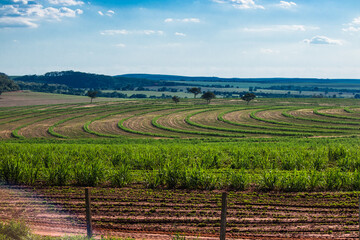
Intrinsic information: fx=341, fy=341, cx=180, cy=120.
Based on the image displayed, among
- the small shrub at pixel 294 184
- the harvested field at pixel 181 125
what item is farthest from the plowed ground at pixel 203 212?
the harvested field at pixel 181 125

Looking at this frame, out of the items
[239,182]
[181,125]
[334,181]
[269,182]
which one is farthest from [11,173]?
[181,125]

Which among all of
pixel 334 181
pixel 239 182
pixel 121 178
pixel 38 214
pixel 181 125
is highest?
pixel 334 181

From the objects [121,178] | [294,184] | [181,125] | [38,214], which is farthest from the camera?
[181,125]

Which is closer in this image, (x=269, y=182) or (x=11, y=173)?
(x=269, y=182)

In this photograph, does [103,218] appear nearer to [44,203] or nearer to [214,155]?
[44,203]

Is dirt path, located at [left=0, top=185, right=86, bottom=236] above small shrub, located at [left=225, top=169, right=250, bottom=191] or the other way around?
the other way around

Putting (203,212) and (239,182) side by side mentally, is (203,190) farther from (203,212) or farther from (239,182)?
(203,212)

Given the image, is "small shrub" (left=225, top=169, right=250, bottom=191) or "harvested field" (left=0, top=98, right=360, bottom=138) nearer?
"small shrub" (left=225, top=169, right=250, bottom=191)

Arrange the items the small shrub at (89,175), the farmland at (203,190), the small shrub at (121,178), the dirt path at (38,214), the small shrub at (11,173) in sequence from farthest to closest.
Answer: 1. the small shrub at (11,173)
2. the small shrub at (89,175)
3. the small shrub at (121,178)
4. the farmland at (203,190)
5. the dirt path at (38,214)

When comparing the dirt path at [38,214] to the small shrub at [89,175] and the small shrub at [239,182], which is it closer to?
the small shrub at [89,175]

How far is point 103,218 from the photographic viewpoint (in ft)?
40.8

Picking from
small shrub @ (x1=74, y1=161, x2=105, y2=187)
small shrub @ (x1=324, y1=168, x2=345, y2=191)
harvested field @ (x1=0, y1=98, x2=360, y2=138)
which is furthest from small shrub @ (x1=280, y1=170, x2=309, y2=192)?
harvested field @ (x1=0, y1=98, x2=360, y2=138)

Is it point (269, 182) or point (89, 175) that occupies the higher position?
point (269, 182)

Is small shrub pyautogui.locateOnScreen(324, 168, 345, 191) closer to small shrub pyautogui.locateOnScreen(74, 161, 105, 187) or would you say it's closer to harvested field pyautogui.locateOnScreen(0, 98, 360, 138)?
small shrub pyautogui.locateOnScreen(74, 161, 105, 187)
